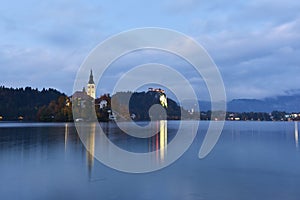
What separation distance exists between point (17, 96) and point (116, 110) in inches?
1578

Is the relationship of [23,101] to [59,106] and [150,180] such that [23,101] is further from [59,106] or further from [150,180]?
[150,180]

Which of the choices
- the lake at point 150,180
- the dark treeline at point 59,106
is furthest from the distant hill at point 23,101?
the lake at point 150,180

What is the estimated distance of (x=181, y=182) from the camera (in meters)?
8.34

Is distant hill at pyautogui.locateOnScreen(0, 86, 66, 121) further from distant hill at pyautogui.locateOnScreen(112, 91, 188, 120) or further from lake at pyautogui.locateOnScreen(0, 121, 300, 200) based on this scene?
lake at pyautogui.locateOnScreen(0, 121, 300, 200)

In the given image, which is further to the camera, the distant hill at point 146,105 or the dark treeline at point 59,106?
the distant hill at point 146,105

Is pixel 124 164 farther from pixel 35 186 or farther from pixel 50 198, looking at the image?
pixel 50 198

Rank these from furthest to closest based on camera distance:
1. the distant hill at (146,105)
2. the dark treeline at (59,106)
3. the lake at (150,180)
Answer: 1. the distant hill at (146,105)
2. the dark treeline at (59,106)
3. the lake at (150,180)

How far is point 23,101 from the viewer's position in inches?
3851

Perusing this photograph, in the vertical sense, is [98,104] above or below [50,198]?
above

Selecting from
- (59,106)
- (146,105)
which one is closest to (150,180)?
(59,106)

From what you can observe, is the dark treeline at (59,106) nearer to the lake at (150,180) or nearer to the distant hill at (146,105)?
the distant hill at (146,105)

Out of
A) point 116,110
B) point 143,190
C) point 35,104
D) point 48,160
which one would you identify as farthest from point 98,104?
point 143,190

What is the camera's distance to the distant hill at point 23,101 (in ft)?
290

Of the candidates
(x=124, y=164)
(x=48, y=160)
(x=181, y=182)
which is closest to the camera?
(x=181, y=182)
